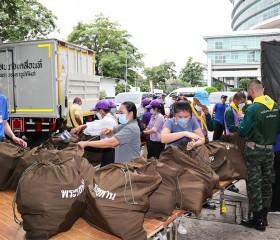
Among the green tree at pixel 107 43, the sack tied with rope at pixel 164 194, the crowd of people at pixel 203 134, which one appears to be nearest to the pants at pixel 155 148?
the crowd of people at pixel 203 134

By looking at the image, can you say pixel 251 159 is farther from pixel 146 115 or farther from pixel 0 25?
pixel 0 25

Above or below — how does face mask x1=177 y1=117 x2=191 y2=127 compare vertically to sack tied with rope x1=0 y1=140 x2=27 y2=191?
above

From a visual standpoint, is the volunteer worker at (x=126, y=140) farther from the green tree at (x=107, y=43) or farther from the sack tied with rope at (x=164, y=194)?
the green tree at (x=107, y=43)

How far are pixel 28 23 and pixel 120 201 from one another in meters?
13.3

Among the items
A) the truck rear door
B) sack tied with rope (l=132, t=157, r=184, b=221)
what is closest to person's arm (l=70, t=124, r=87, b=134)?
sack tied with rope (l=132, t=157, r=184, b=221)

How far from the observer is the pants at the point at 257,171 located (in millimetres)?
4074

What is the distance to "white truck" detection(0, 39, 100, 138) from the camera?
8047 millimetres

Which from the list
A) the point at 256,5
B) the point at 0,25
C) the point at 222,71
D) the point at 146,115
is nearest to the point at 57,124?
the point at 146,115

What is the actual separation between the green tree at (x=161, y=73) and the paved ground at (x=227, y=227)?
61748 millimetres

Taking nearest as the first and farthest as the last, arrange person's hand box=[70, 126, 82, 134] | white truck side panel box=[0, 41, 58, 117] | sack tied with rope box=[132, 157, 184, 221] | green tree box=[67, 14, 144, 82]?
sack tied with rope box=[132, 157, 184, 221] → person's hand box=[70, 126, 82, 134] → white truck side panel box=[0, 41, 58, 117] → green tree box=[67, 14, 144, 82]

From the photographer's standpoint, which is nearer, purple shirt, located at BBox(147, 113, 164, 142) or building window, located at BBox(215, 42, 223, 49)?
purple shirt, located at BBox(147, 113, 164, 142)

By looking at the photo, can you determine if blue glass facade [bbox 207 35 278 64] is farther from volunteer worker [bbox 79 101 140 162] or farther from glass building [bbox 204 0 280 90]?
volunteer worker [bbox 79 101 140 162]

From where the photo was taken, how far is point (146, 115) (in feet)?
23.0

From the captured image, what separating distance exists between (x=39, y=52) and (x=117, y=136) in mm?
5577
